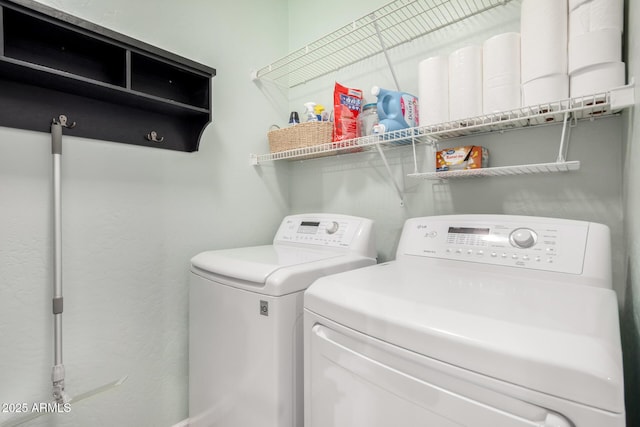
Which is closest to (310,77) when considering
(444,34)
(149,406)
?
(444,34)

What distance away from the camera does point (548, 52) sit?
941 millimetres

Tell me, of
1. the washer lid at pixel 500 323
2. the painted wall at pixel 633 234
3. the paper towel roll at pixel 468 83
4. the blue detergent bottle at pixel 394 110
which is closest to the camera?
the washer lid at pixel 500 323

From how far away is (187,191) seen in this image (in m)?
1.57

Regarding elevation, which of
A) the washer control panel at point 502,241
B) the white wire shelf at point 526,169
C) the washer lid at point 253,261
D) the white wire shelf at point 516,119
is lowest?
the washer lid at point 253,261

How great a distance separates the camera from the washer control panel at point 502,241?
93 centimetres

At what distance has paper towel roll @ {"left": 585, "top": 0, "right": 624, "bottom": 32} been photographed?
0.86 m

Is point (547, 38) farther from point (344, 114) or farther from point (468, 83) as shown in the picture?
point (344, 114)

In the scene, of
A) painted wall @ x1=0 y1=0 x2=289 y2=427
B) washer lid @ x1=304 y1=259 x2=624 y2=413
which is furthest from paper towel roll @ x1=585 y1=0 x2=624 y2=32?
painted wall @ x1=0 y1=0 x2=289 y2=427

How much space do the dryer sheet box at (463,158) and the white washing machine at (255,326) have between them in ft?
1.39

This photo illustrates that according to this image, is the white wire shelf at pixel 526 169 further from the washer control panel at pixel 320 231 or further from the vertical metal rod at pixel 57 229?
the vertical metal rod at pixel 57 229

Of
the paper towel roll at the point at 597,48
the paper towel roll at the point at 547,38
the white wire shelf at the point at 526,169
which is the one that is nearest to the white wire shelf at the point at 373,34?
the paper towel roll at the point at 547,38

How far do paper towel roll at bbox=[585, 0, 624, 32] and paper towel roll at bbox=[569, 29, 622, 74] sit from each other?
1 cm

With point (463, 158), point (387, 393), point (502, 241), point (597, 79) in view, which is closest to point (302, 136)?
point (463, 158)

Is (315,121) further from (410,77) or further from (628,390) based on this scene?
(628,390)
